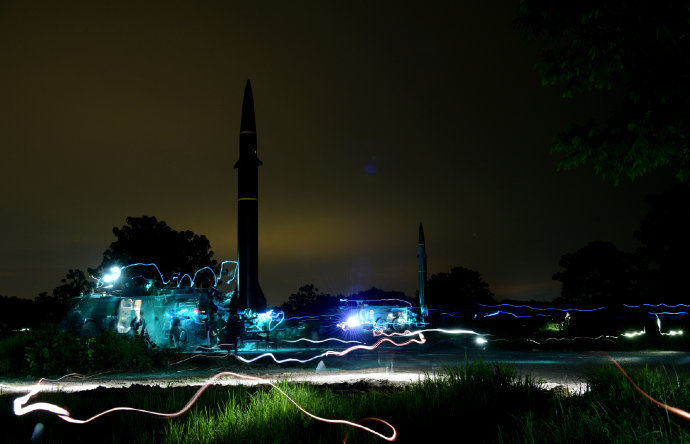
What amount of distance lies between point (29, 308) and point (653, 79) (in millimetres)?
68438

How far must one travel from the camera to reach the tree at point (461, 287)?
344ft

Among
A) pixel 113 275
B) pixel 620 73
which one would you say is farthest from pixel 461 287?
pixel 620 73

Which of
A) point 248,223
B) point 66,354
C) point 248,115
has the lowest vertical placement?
point 66,354

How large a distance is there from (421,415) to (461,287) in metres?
104

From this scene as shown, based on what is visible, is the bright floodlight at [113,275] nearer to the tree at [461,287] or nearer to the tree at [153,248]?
the tree at [153,248]

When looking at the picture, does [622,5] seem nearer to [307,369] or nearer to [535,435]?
[535,435]

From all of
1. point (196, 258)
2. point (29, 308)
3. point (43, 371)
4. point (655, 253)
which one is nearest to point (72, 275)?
point (29, 308)

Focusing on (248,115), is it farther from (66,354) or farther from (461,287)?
(461,287)

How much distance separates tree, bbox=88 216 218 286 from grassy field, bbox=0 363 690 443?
61070 mm

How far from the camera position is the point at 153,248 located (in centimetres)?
6994

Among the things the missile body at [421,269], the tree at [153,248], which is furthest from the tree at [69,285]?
the missile body at [421,269]

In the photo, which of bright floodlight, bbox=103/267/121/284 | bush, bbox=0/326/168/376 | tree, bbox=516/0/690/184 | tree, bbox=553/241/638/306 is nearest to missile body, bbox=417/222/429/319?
tree, bbox=553/241/638/306

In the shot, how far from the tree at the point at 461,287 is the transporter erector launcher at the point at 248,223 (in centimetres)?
7114

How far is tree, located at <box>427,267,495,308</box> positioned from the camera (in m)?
105
